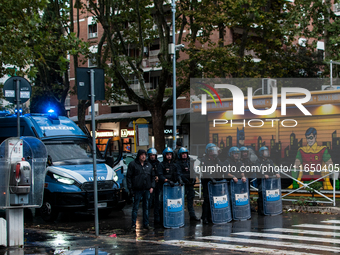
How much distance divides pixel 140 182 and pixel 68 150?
134 inches

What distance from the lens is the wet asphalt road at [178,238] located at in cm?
743

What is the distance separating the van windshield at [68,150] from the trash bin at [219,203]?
153 inches

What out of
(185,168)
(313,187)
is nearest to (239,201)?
(185,168)

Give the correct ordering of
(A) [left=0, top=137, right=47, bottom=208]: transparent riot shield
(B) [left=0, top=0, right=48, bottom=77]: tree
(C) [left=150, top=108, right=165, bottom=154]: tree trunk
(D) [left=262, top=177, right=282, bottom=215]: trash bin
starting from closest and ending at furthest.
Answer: (A) [left=0, top=137, right=47, bottom=208]: transparent riot shield, (D) [left=262, top=177, right=282, bottom=215]: trash bin, (B) [left=0, top=0, right=48, bottom=77]: tree, (C) [left=150, top=108, right=165, bottom=154]: tree trunk

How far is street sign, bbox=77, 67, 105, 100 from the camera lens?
29.2 ft

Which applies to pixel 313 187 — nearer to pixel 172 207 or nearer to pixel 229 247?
pixel 172 207

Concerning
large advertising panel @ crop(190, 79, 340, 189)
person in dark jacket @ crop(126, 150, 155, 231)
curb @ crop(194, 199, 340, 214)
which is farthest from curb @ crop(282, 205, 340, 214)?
person in dark jacket @ crop(126, 150, 155, 231)

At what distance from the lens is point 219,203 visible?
10.7m

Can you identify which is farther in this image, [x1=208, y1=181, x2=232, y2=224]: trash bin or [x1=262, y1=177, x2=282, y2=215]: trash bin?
[x1=262, y1=177, x2=282, y2=215]: trash bin

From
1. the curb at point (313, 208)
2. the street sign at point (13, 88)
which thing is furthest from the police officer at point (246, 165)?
the street sign at point (13, 88)

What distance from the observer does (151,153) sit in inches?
448

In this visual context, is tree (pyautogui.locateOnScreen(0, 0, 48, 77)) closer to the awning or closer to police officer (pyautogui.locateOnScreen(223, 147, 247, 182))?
police officer (pyautogui.locateOnScreen(223, 147, 247, 182))

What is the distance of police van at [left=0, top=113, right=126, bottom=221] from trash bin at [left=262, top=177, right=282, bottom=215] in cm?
368

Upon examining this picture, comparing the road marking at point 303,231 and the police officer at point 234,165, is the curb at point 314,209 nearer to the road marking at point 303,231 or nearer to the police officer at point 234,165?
the police officer at point 234,165
